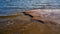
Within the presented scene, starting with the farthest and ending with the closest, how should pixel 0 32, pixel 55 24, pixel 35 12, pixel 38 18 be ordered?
pixel 35 12, pixel 38 18, pixel 55 24, pixel 0 32

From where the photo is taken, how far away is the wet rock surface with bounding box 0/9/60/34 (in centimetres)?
108

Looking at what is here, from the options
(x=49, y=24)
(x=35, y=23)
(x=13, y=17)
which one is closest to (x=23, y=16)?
(x=13, y=17)

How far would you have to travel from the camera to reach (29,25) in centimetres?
119

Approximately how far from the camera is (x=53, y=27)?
45.1 inches

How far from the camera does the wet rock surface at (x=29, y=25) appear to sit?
108 cm

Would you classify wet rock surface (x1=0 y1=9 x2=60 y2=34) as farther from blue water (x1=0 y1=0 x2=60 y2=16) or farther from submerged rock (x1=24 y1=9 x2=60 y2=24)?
blue water (x1=0 y1=0 x2=60 y2=16)

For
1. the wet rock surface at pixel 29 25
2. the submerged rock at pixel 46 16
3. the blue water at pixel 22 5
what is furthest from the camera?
the blue water at pixel 22 5

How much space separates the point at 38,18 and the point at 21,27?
0.96ft

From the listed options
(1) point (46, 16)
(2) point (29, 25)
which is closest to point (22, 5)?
(1) point (46, 16)

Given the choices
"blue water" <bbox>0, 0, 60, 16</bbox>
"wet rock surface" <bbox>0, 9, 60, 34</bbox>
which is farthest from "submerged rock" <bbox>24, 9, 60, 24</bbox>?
"blue water" <bbox>0, 0, 60, 16</bbox>

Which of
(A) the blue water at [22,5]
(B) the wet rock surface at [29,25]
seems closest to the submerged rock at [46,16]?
(B) the wet rock surface at [29,25]

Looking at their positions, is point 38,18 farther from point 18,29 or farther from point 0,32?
point 0,32

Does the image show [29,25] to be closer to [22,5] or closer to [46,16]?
[46,16]

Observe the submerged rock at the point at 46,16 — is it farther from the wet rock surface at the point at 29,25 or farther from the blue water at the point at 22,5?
the blue water at the point at 22,5
